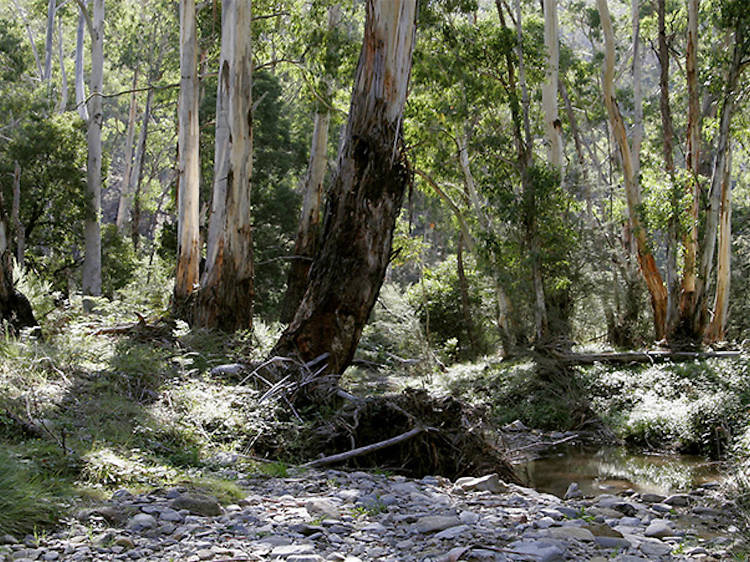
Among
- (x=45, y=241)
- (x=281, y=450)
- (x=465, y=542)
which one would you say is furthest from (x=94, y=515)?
(x=45, y=241)

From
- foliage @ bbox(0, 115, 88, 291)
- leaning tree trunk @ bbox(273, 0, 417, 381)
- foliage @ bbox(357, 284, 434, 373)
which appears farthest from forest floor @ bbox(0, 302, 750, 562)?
foliage @ bbox(0, 115, 88, 291)

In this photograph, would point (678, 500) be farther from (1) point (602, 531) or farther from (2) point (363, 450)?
(2) point (363, 450)

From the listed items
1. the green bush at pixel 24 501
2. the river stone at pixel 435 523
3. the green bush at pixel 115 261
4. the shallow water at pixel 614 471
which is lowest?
the shallow water at pixel 614 471

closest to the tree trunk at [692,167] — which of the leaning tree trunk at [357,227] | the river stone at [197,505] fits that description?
the leaning tree trunk at [357,227]

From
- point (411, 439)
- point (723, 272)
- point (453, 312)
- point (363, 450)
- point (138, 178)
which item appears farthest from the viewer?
point (138, 178)

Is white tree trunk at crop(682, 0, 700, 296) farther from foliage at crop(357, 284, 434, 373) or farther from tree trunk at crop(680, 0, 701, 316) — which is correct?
foliage at crop(357, 284, 434, 373)

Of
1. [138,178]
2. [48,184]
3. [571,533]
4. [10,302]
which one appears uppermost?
[138,178]

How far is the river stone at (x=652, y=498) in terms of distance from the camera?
548cm

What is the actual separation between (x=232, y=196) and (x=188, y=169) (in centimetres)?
275

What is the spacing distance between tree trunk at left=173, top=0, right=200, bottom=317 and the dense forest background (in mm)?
44

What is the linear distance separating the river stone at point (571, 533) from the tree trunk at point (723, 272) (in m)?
9.91

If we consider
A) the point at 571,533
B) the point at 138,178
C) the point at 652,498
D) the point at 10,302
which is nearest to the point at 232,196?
the point at 10,302

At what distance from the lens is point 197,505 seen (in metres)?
3.67

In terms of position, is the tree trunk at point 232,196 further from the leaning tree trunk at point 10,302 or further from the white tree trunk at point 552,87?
the white tree trunk at point 552,87
